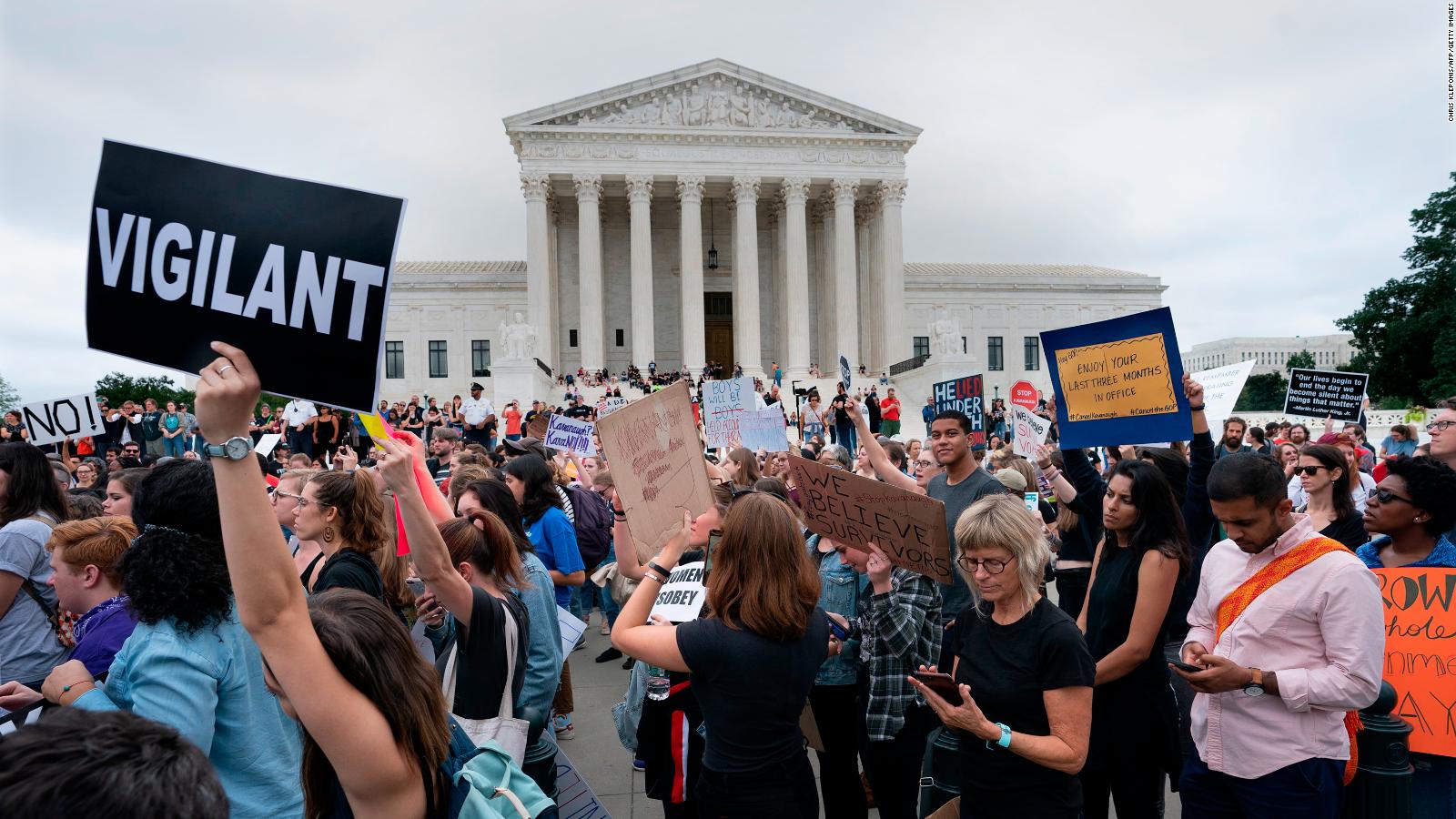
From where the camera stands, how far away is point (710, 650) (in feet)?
9.20

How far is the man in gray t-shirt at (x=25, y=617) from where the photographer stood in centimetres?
366

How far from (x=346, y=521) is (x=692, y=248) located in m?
39.6

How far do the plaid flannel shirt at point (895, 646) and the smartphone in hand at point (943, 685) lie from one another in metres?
0.67

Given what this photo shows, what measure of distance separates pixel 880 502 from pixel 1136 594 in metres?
1.16

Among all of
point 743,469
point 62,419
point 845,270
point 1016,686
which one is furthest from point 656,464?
point 845,270

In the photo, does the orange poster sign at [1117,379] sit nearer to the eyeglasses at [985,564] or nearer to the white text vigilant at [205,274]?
the eyeglasses at [985,564]

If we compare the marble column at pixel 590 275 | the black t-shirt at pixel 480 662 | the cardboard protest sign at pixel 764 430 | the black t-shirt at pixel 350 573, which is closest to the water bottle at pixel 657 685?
the black t-shirt at pixel 480 662

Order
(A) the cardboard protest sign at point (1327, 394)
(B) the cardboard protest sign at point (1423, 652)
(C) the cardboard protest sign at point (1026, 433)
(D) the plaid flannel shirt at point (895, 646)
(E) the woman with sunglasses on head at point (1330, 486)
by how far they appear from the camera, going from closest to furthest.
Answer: (B) the cardboard protest sign at point (1423, 652) < (D) the plaid flannel shirt at point (895, 646) < (E) the woman with sunglasses on head at point (1330, 486) < (C) the cardboard protest sign at point (1026, 433) < (A) the cardboard protest sign at point (1327, 394)

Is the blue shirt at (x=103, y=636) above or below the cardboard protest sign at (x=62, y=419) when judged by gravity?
below

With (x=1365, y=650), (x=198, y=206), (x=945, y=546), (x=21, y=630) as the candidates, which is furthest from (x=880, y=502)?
(x=21, y=630)

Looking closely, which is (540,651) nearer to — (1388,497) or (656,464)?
(656,464)

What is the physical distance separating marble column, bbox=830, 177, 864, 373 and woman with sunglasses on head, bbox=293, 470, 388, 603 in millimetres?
39919

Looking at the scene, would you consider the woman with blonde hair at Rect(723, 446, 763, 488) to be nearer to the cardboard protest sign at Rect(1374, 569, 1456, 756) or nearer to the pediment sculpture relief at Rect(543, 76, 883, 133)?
the cardboard protest sign at Rect(1374, 569, 1456, 756)

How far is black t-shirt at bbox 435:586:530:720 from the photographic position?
9.78 feet
